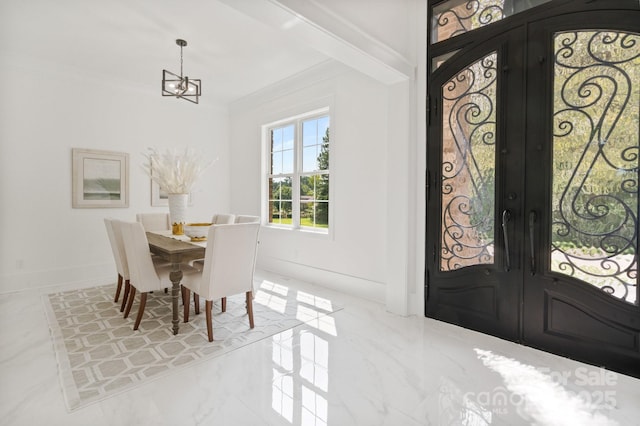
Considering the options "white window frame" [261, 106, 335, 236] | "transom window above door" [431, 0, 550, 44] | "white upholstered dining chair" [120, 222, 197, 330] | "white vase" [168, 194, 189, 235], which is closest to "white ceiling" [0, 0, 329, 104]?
"white window frame" [261, 106, 335, 236]

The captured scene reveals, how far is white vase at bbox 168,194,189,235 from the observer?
128 inches

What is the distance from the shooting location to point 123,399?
5.91 feet

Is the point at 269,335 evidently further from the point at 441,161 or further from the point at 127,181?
the point at 127,181

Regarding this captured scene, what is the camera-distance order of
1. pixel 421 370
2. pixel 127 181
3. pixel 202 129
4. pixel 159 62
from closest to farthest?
pixel 421 370 → pixel 159 62 → pixel 127 181 → pixel 202 129

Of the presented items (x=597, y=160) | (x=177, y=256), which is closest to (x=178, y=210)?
(x=177, y=256)

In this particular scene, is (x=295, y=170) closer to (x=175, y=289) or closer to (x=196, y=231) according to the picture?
(x=196, y=231)

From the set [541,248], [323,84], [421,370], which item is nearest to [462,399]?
[421,370]

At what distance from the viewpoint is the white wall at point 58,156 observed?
12.5ft

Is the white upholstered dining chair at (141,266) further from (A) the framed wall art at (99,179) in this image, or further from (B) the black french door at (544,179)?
(B) the black french door at (544,179)

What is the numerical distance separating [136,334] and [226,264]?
970 mm

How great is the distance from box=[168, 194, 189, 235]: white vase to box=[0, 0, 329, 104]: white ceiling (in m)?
1.67

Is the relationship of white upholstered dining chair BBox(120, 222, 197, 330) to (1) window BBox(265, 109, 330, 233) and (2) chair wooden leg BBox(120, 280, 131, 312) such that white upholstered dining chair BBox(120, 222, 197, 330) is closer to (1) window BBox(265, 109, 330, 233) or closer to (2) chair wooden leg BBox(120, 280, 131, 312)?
(2) chair wooden leg BBox(120, 280, 131, 312)

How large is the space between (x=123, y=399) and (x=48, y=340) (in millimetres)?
1288

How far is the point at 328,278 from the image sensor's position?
410 cm
